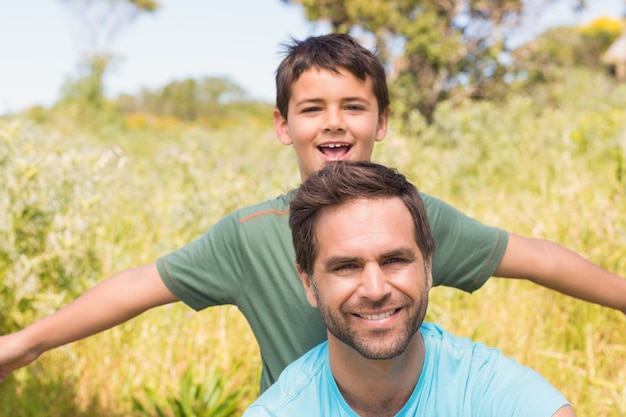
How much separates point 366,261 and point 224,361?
190 centimetres

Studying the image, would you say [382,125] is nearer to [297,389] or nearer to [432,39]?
[297,389]

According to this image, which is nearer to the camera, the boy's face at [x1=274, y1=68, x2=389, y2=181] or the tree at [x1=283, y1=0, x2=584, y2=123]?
the boy's face at [x1=274, y1=68, x2=389, y2=181]

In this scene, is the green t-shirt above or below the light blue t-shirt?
above

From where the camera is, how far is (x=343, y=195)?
1.63 meters

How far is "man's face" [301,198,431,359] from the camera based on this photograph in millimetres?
1567

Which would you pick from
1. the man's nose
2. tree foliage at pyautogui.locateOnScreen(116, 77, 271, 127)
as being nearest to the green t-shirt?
the man's nose

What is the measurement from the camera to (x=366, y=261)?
158cm

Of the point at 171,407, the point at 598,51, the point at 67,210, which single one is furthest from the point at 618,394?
the point at 598,51

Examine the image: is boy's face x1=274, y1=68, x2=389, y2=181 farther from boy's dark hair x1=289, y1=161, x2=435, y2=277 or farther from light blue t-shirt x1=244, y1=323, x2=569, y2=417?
light blue t-shirt x1=244, y1=323, x2=569, y2=417

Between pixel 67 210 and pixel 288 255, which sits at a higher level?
pixel 67 210

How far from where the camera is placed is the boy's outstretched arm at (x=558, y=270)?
215cm

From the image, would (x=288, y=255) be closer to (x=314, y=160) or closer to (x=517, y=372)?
(x=314, y=160)

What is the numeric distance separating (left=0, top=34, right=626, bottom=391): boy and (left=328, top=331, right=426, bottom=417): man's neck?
16.1 inches

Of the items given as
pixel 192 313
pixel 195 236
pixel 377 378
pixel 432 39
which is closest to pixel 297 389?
pixel 377 378
